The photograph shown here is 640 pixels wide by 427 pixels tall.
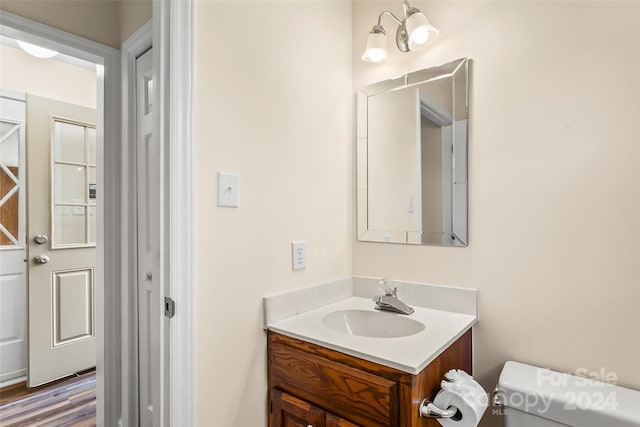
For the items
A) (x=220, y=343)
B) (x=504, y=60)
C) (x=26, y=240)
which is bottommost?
(x=220, y=343)

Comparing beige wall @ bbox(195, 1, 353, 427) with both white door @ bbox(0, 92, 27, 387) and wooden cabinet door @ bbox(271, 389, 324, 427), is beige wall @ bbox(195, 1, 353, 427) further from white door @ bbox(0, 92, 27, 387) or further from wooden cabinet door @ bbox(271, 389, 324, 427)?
white door @ bbox(0, 92, 27, 387)

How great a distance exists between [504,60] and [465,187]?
0.48m

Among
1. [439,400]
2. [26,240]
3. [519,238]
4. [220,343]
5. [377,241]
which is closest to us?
[439,400]

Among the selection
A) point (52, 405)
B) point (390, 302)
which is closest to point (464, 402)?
point (390, 302)

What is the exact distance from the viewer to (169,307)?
0.99 metres

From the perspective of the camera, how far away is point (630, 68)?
103 cm

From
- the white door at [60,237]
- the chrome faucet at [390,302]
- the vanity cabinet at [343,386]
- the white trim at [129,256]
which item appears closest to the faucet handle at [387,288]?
the chrome faucet at [390,302]

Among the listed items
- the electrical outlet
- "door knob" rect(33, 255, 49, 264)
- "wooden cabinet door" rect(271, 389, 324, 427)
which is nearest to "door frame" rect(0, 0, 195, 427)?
"wooden cabinet door" rect(271, 389, 324, 427)

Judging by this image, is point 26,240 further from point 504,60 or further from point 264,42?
point 504,60

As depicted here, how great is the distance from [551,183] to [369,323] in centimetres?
83

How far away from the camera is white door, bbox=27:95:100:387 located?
2.35 metres

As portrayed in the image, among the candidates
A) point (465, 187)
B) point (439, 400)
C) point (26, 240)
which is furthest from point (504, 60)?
point (26, 240)

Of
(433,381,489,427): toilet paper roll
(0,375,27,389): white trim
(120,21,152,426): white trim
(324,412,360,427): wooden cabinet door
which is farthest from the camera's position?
(0,375,27,389): white trim

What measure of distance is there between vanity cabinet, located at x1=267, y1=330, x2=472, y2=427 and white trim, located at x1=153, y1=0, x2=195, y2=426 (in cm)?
30
